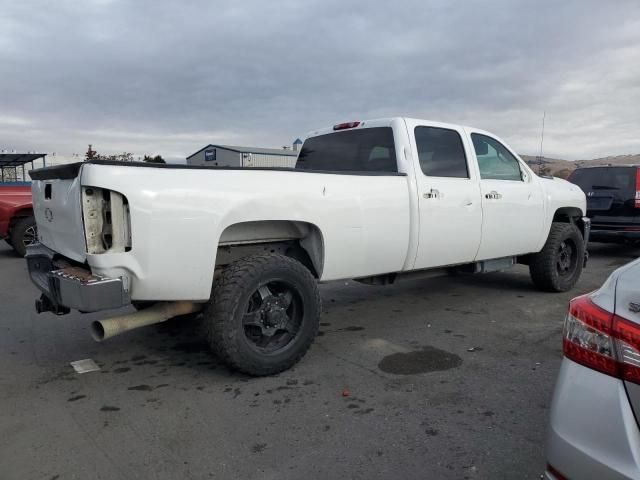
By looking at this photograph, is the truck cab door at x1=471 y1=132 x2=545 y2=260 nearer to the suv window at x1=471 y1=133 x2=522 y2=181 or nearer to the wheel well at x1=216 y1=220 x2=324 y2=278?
the suv window at x1=471 y1=133 x2=522 y2=181

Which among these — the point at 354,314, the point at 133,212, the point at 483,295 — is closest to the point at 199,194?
the point at 133,212

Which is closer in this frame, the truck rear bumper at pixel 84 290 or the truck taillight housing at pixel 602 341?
the truck taillight housing at pixel 602 341

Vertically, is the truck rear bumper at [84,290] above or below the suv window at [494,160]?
below

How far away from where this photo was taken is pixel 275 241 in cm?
412

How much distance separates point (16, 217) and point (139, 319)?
7.58 m

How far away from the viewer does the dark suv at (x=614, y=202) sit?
9.21 m

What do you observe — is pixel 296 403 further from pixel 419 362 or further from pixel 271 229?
pixel 271 229

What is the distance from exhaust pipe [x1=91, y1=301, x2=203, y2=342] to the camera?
3.32 m

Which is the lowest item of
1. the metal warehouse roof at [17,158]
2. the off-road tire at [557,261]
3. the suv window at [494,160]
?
the off-road tire at [557,261]

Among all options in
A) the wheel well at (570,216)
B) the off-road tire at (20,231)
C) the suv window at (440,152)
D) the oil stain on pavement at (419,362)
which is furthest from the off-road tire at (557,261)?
the off-road tire at (20,231)

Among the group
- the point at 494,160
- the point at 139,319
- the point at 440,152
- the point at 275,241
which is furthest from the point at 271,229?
the point at 494,160

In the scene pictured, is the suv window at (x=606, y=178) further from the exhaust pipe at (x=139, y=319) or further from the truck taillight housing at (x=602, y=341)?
the truck taillight housing at (x=602, y=341)

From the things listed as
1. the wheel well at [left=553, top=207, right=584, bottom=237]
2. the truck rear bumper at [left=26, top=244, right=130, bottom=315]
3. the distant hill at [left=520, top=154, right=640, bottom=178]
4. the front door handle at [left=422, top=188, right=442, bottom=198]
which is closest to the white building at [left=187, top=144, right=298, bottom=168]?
the distant hill at [left=520, top=154, right=640, bottom=178]

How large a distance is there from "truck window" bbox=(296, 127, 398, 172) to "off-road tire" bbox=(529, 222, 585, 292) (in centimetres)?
273
